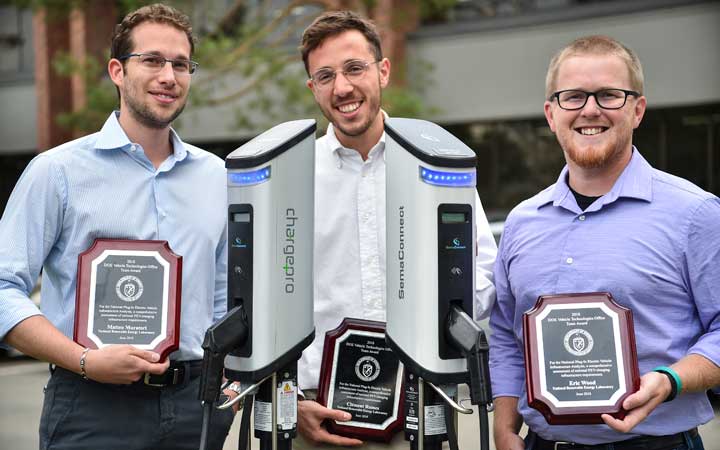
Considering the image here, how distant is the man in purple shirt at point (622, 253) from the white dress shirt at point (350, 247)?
276mm

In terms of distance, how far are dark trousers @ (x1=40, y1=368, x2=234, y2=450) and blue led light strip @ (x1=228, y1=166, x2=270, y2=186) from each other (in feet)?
2.71

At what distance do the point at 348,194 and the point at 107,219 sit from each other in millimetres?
743

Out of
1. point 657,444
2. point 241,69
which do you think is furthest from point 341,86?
point 241,69

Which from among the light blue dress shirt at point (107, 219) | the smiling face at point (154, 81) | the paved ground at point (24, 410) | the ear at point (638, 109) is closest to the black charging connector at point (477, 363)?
the ear at point (638, 109)

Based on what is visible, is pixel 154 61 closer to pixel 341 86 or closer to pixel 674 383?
pixel 341 86

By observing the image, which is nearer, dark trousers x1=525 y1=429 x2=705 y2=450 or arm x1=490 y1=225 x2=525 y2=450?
dark trousers x1=525 y1=429 x2=705 y2=450

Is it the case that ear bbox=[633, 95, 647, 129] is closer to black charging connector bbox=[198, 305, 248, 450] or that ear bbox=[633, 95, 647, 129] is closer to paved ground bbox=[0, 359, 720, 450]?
black charging connector bbox=[198, 305, 248, 450]

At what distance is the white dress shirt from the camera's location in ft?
9.51

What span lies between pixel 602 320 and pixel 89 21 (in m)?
16.2

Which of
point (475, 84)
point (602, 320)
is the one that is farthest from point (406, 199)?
point (475, 84)

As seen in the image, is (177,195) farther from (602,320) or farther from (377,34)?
(602,320)

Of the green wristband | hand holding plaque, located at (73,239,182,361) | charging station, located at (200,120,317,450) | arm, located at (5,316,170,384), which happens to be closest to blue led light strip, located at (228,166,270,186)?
charging station, located at (200,120,317,450)

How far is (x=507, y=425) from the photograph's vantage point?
275 centimetres

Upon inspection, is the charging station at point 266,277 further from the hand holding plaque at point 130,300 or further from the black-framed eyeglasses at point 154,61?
the black-framed eyeglasses at point 154,61
